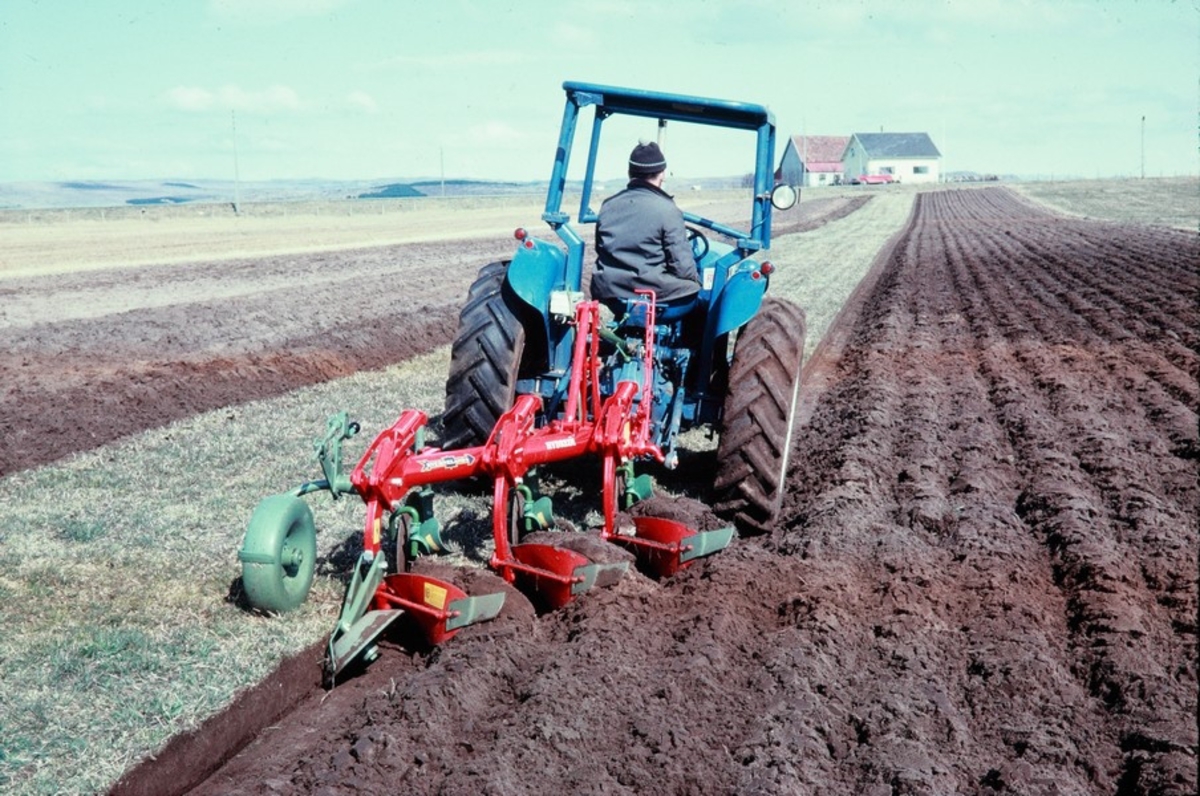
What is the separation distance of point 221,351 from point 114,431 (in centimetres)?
326

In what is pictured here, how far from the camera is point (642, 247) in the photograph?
253 inches

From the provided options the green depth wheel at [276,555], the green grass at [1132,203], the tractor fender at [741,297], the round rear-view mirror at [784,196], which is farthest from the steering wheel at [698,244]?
→ the green grass at [1132,203]

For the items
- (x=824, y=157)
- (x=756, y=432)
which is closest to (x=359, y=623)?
(x=756, y=432)

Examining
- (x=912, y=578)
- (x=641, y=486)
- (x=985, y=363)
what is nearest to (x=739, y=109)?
(x=641, y=486)

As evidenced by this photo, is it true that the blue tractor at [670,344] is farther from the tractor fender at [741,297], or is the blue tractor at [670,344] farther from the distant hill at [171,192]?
the distant hill at [171,192]

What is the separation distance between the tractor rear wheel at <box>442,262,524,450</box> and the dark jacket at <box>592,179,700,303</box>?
1.76ft

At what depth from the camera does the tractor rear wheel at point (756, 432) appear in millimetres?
6016

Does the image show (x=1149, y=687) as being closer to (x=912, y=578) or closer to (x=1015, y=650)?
(x=1015, y=650)

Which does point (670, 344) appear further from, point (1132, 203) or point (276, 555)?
point (1132, 203)

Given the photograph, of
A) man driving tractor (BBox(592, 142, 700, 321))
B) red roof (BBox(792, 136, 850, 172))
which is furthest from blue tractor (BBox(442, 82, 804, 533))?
red roof (BBox(792, 136, 850, 172))

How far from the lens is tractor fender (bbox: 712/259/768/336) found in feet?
20.8

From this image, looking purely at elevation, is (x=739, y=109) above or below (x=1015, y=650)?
above

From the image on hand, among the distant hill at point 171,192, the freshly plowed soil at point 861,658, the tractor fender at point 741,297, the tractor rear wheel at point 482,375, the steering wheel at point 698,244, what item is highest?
the steering wheel at point 698,244

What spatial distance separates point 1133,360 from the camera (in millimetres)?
10992
